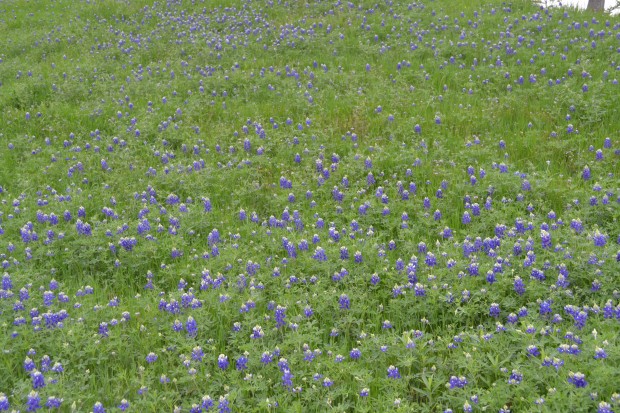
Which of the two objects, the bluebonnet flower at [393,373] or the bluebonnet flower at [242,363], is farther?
the bluebonnet flower at [242,363]

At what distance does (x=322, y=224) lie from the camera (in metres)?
6.23

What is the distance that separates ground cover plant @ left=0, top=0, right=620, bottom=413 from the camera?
4203 millimetres

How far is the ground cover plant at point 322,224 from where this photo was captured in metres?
4.20

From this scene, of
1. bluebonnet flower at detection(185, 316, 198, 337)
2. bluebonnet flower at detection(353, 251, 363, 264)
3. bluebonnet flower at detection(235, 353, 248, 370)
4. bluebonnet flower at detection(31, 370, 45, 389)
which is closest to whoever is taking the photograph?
bluebonnet flower at detection(31, 370, 45, 389)

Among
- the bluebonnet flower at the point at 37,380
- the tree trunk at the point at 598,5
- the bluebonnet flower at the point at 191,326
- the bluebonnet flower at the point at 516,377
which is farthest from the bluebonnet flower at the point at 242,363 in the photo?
the tree trunk at the point at 598,5

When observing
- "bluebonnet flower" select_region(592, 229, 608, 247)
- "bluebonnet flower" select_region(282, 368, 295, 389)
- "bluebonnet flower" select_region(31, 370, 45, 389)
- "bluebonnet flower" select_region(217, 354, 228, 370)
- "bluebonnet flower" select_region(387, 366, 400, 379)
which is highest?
"bluebonnet flower" select_region(592, 229, 608, 247)

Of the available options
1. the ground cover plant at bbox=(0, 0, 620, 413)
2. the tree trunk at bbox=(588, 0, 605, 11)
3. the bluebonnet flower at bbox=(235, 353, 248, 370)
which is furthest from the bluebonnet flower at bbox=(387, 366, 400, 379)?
the tree trunk at bbox=(588, 0, 605, 11)

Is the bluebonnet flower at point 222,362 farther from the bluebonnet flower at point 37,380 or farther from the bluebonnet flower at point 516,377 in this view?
the bluebonnet flower at point 516,377

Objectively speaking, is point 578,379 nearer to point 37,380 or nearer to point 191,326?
point 191,326

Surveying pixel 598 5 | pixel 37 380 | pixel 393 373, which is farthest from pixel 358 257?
pixel 598 5

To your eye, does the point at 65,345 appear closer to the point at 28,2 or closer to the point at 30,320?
the point at 30,320

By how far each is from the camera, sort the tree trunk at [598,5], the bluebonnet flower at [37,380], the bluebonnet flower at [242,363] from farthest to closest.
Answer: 1. the tree trunk at [598,5]
2. the bluebonnet flower at [242,363]
3. the bluebonnet flower at [37,380]

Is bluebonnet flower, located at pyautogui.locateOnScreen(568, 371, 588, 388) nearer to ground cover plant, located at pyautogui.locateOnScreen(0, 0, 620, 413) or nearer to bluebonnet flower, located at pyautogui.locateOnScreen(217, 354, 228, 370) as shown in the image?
ground cover plant, located at pyautogui.locateOnScreen(0, 0, 620, 413)

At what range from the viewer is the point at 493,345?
4.23 meters
